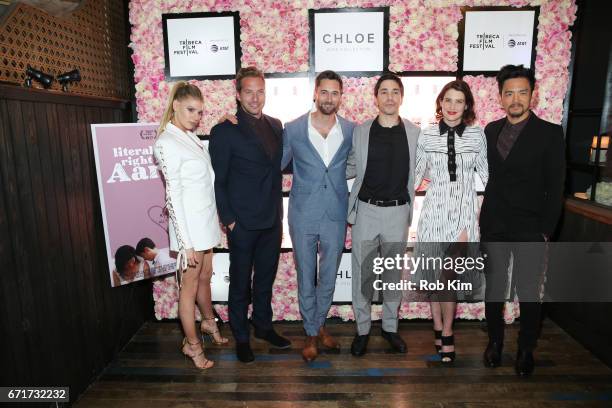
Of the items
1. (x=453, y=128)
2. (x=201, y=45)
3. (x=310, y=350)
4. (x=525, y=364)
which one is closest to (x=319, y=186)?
(x=453, y=128)

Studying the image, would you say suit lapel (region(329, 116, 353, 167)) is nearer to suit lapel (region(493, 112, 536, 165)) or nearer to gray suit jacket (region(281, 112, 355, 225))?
gray suit jacket (region(281, 112, 355, 225))

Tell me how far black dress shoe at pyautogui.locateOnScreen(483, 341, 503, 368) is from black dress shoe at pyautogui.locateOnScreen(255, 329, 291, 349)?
1.50m

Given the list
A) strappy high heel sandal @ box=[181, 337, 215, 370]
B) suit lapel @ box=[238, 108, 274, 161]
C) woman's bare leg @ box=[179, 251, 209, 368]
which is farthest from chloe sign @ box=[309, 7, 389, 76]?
strappy high heel sandal @ box=[181, 337, 215, 370]

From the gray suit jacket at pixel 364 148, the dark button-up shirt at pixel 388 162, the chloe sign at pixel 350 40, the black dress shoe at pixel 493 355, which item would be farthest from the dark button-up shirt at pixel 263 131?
the black dress shoe at pixel 493 355

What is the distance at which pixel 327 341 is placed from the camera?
10.9ft

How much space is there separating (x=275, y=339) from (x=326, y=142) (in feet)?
5.29

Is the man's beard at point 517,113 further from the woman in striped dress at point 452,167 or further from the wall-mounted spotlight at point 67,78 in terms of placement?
the wall-mounted spotlight at point 67,78

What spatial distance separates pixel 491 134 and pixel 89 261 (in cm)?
295

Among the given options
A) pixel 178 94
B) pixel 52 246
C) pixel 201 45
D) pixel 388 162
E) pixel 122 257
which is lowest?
pixel 122 257

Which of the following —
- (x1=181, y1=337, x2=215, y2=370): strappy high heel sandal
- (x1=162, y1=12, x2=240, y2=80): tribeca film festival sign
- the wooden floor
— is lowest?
the wooden floor

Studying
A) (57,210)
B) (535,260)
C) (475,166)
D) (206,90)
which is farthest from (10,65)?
(535,260)

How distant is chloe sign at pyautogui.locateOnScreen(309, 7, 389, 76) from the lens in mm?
3436

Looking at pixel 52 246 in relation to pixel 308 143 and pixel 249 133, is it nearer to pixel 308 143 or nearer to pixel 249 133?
pixel 249 133

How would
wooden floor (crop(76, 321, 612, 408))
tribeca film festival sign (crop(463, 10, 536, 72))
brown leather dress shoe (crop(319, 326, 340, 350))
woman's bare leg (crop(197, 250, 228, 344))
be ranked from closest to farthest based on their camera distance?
wooden floor (crop(76, 321, 612, 408)) < woman's bare leg (crop(197, 250, 228, 344)) < brown leather dress shoe (crop(319, 326, 340, 350)) < tribeca film festival sign (crop(463, 10, 536, 72))
